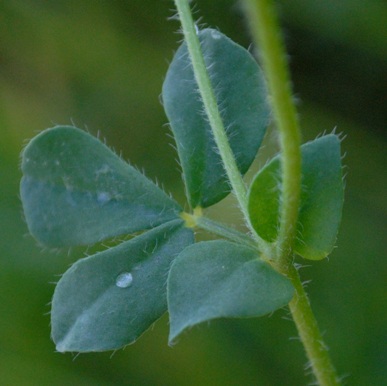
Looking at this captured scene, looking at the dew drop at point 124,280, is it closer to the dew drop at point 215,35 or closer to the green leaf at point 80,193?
the green leaf at point 80,193

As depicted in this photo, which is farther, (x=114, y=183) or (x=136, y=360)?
(x=136, y=360)

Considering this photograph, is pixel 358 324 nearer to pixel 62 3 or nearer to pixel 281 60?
pixel 62 3

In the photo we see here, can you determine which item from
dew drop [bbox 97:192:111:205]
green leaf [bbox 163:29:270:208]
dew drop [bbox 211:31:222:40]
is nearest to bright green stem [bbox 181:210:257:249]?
green leaf [bbox 163:29:270:208]

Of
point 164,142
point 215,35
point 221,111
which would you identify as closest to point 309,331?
point 221,111

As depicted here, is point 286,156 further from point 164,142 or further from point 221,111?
point 164,142

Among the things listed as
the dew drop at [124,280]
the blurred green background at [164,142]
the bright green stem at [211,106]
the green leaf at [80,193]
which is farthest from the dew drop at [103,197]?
the blurred green background at [164,142]

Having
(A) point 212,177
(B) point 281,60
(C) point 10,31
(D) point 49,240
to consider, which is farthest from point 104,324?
(C) point 10,31
